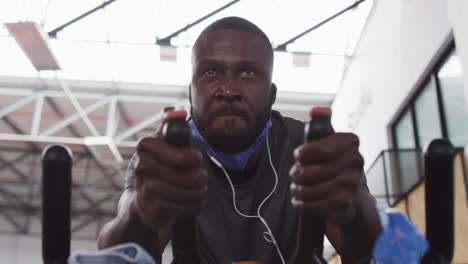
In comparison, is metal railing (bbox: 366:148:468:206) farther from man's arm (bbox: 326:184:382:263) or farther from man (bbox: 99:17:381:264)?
man's arm (bbox: 326:184:382:263)

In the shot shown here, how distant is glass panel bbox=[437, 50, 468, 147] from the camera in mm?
4086

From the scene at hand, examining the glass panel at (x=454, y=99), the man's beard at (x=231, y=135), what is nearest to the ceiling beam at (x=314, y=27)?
the glass panel at (x=454, y=99)

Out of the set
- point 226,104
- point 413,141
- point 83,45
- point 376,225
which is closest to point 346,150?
point 376,225

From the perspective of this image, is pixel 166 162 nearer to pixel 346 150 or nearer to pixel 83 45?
pixel 346 150

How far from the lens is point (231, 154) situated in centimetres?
121

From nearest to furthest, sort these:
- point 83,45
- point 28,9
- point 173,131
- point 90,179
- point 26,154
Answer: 1. point 173,131
2. point 28,9
3. point 83,45
4. point 26,154
5. point 90,179

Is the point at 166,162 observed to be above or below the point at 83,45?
below

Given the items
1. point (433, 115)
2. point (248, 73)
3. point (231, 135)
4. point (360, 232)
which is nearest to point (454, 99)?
point (433, 115)

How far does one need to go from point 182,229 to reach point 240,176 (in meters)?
0.66

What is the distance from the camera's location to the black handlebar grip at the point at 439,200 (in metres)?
0.61

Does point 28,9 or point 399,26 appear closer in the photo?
point 399,26

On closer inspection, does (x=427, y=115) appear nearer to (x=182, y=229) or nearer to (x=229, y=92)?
(x=229, y=92)

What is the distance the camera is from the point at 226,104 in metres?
1.08

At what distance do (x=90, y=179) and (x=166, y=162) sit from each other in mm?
12888
